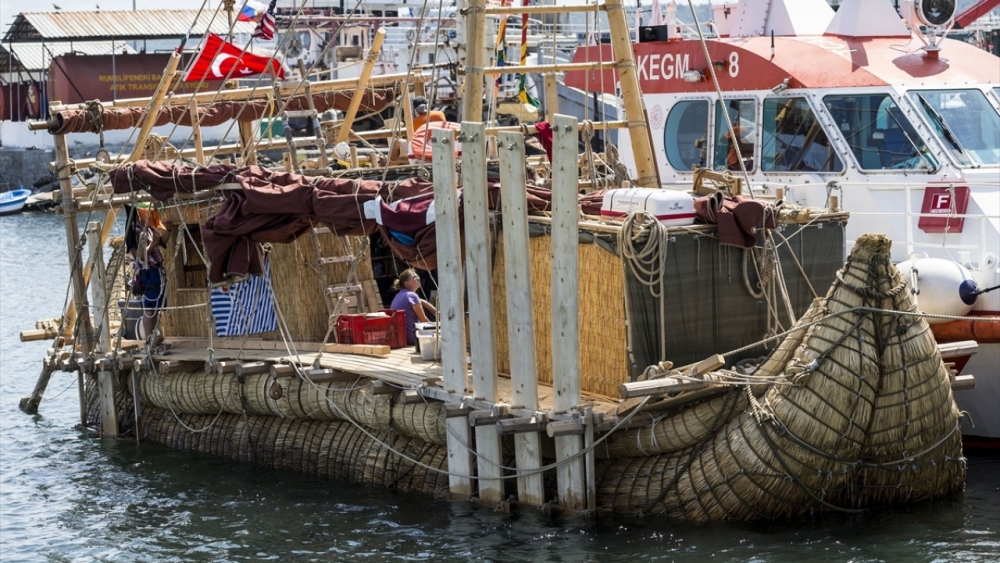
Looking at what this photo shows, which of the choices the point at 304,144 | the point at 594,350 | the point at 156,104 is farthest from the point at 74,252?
the point at 594,350

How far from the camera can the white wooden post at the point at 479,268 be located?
11875 mm

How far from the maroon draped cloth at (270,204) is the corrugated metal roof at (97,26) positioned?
154 ft

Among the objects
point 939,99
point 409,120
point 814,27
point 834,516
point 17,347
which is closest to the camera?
point 834,516

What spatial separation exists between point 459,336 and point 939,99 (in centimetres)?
651

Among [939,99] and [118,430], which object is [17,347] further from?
[939,99]

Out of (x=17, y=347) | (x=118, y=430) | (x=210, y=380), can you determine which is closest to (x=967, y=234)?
(x=210, y=380)

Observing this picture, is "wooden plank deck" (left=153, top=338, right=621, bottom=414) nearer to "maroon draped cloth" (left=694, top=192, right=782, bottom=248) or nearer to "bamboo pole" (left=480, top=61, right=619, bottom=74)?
"maroon draped cloth" (left=694, top=192, right=782, bottom=248)

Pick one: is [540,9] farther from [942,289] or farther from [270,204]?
[942,289]

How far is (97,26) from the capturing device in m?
62.0

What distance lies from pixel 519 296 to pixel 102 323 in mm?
6978

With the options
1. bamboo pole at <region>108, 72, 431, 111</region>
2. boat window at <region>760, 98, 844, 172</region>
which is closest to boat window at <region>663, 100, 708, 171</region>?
boat window at <region>760, 98, 844, 172</region>

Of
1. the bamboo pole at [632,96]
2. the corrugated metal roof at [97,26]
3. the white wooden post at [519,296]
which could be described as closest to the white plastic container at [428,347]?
the white wooden post at [519,296]

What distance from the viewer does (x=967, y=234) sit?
14.2 meters

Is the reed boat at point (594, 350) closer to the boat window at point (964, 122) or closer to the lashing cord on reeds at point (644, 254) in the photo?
the lashing cord on reeds at point (644, 254)
